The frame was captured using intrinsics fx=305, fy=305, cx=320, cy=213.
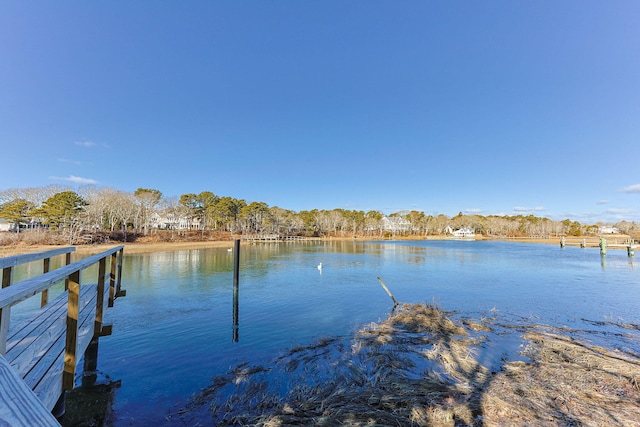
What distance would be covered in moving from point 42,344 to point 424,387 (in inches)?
228

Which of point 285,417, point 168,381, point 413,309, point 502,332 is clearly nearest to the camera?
point 285,417

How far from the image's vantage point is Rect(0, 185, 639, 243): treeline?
4288 centimetres

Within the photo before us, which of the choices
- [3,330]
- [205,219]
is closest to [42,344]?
[3,330]

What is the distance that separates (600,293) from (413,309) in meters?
11.5

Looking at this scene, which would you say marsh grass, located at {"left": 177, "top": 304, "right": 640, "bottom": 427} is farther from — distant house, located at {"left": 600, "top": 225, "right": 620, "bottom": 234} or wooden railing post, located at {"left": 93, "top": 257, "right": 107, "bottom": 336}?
distant house, located at {"left": 600, "top": 225, "right": 620, "bottom": 234}

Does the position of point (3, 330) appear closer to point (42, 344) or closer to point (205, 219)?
point (42, 344)

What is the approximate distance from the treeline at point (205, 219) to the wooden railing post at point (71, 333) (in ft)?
153

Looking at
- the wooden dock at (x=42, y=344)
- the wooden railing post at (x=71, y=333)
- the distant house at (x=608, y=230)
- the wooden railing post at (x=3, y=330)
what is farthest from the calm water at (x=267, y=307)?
Answer: the distant house at (x=608, y=230)

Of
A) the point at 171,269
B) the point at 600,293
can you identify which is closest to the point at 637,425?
the point at 600,293

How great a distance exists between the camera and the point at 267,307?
1276cm

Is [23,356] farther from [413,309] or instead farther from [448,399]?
A: [413,309]

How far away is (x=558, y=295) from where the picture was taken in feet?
49.7

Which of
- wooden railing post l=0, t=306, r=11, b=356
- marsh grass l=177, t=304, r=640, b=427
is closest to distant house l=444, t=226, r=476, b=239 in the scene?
marsh grass l=177, t=304, r=640, b=427

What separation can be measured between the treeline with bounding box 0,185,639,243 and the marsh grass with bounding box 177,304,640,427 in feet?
150
